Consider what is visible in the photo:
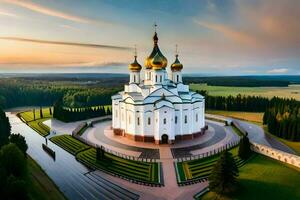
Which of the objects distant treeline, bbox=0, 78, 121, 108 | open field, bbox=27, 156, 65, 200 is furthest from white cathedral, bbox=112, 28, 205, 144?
distant treeline, bbox=0, 78, 121, 108

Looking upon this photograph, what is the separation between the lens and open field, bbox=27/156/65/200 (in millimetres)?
22109

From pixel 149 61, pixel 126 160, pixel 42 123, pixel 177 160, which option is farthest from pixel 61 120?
pixel 177 160

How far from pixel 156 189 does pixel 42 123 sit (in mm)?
35574

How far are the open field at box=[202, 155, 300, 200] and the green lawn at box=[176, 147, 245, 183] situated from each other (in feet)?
7.95

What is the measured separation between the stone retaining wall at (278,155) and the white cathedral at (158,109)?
1047cm

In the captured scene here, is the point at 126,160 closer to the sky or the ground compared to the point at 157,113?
closer to the ground

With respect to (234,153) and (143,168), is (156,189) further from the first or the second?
(234,153)

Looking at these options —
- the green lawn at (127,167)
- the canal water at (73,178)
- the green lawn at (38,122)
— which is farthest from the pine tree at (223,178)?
the green lawn at (38,122)

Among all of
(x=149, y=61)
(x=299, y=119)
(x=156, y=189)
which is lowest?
(x=156, y=189)

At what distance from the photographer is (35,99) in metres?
91.8

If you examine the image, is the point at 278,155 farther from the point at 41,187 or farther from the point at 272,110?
the point at 41,187

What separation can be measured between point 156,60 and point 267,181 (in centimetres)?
2278

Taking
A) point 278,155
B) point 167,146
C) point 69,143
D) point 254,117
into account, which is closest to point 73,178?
point 69,143

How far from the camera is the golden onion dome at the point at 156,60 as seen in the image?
40.4 meters
